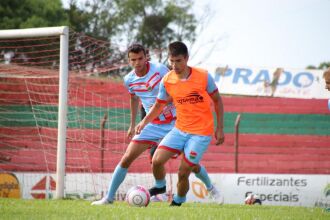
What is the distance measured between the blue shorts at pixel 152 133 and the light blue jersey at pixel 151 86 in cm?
7

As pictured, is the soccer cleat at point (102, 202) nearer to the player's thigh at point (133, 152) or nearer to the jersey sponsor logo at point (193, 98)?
the player's thigh at point (133, 152)

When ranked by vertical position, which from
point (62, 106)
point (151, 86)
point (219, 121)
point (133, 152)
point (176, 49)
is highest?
point (176, 49)

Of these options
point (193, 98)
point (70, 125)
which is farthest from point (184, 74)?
point (70, 125)

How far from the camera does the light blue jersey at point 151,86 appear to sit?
27.6 ft

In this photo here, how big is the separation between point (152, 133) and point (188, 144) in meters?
0.94

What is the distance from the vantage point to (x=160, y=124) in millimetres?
8445

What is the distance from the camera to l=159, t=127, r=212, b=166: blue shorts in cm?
747

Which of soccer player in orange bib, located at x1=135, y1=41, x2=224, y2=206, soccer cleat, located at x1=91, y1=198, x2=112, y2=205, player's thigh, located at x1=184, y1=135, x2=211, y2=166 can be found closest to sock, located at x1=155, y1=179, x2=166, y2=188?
Result: soccer cleat, located at x1=91, y1=198, x2=112, y2=205

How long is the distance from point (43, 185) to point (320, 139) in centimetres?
1198

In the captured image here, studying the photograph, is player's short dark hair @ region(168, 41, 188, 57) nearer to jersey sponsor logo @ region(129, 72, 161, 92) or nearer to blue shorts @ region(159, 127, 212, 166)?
blue shorts @ region(159, 127, 212, 166)

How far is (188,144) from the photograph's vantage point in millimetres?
7551

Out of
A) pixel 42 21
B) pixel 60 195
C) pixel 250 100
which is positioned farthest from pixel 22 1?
pixel 60 195

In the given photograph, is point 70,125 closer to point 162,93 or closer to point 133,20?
point 162,93

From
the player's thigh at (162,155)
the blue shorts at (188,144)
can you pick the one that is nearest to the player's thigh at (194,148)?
the blue shorts at (188,144)
